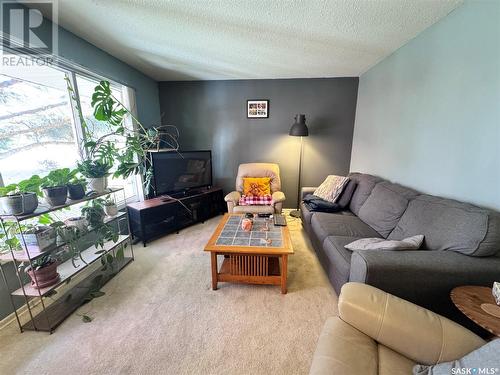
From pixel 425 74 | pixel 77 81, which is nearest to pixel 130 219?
pixel 77 81

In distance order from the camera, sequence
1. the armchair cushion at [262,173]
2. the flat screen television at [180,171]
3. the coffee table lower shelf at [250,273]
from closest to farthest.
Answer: the coffee table lower shelf at [250,273] < the flat screen television at [180,171] < the armchair cushion at [262,173]

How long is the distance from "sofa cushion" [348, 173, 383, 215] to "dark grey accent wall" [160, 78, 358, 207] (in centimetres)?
105

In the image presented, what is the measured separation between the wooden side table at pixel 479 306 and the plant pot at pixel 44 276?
8.34ft

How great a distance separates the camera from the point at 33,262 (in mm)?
1438

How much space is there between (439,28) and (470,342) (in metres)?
2.33

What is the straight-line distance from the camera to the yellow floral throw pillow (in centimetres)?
323

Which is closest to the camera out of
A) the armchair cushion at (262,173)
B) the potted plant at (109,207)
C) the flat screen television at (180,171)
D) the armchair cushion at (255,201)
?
the potted plant at (109,207)

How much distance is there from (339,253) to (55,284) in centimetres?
219

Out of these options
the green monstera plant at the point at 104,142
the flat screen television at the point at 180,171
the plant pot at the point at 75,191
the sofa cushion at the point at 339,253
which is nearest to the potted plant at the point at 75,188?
the plant pot at the point at 75,191

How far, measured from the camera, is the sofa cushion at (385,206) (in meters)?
1.89

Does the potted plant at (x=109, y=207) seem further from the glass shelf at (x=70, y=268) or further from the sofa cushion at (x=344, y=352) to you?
the sofa cushion at (x=344, y=352)

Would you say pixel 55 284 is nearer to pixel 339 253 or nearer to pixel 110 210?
pixel 110 210

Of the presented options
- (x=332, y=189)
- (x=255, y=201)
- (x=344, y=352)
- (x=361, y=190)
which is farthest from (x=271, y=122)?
(x=344, y=352)

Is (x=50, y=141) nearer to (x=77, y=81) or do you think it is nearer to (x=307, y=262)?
(x=77, y=81)
